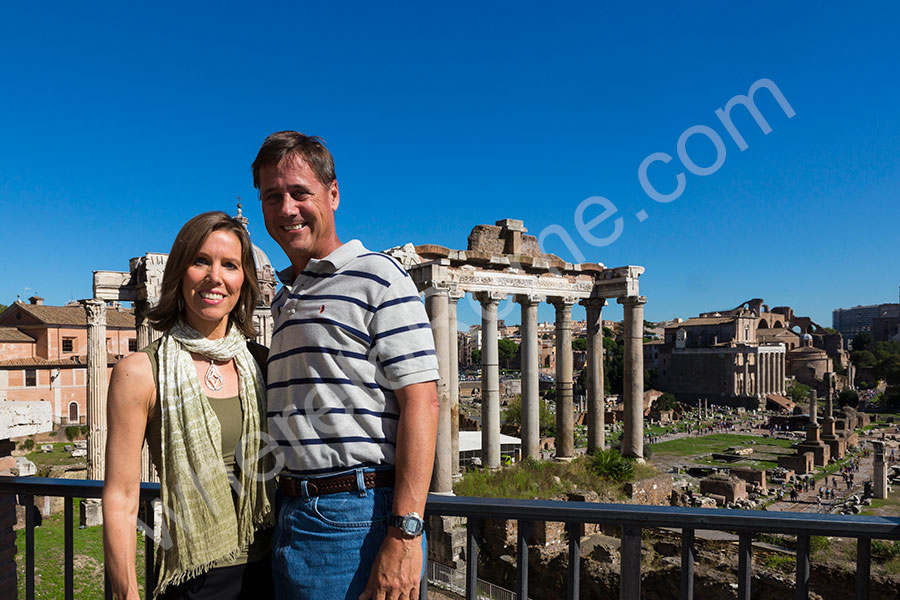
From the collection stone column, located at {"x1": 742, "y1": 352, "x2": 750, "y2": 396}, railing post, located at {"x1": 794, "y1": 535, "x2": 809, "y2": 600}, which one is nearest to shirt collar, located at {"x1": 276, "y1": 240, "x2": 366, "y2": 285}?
railing post, located at {"x1": 794, "y1": 535, "x2": 809, "y2": 600}

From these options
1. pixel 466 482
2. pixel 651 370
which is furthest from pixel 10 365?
pixel 651 370

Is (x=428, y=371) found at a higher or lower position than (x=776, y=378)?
higher

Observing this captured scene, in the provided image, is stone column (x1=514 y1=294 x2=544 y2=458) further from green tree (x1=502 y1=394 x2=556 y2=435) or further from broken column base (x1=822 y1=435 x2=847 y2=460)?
broken column base (x1=822 y1=435 x2=847 y2=460)

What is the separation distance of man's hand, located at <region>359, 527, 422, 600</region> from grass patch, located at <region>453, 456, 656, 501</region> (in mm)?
10521

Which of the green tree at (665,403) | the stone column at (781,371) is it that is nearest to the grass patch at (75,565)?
the green tree at (665,403)

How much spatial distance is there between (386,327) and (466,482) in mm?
11548

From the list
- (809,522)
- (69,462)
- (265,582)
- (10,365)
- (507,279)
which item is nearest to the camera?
(809,522)

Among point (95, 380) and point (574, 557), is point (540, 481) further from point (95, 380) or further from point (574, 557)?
point (574, 557)

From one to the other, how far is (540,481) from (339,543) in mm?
12090

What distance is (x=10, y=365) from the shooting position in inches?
1431

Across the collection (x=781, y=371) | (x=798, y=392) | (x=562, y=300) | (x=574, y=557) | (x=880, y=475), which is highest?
(x=562, y=300)

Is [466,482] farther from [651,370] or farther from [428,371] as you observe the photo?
[651,370]

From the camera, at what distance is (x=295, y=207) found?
2.24 meters

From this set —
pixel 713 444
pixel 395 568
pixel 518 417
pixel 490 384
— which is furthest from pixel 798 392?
pixel 395 568
